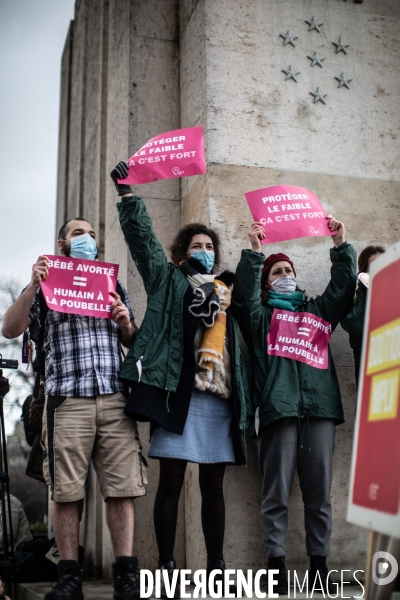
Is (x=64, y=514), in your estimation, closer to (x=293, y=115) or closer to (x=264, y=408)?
(x=264, y=408)

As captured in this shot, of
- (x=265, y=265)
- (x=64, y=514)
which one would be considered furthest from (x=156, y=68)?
(x=64, y=514)

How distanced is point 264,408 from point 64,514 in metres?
1.29

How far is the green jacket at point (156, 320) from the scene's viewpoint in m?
4.11

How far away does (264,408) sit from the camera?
4441 millimetres

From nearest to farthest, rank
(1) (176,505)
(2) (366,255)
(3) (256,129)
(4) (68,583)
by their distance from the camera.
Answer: (4) (68,583)
(1) (176,505)
(2) (366,255)
(3) (256,129)

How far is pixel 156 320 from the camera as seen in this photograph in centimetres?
429

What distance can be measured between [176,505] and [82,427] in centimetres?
65

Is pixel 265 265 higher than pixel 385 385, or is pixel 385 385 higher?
pixel 265 265

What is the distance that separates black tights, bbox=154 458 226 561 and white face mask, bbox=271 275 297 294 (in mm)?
1224

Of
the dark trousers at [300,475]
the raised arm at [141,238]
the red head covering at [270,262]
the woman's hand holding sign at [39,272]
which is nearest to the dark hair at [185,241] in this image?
the raised arm at [141,238]

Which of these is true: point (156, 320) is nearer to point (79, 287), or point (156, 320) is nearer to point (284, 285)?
point (79, 287)

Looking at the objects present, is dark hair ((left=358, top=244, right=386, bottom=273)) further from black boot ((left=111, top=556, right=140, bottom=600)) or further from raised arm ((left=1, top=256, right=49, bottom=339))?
black boot ((left=111, top=556, right=140, bottom=600))

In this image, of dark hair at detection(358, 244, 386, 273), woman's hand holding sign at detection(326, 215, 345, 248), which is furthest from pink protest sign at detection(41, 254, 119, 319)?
dark hair at detection(358, 244, 386, 273)

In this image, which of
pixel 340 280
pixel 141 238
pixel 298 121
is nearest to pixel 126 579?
pixel 141 238
